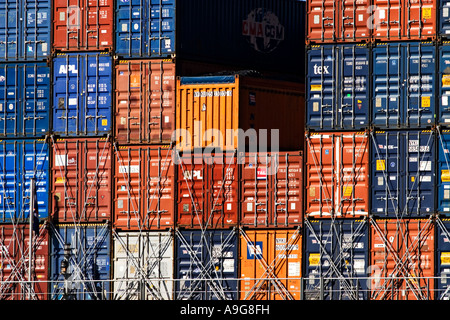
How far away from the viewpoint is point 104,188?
127 feet

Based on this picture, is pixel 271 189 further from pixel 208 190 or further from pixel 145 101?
pixel 145 101

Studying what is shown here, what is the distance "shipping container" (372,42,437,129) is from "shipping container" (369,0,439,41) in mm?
301

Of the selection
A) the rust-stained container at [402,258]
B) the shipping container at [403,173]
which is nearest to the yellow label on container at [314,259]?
the rust-stained container at [402,258]

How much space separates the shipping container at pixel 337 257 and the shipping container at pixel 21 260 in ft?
31.1

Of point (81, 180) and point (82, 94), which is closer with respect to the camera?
point (81, 180)

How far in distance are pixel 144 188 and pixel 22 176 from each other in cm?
458

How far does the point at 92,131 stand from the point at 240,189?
5.85m

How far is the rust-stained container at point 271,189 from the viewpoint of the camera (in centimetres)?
3712

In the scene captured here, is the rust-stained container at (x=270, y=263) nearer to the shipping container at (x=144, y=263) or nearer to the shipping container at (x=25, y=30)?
the shipping container at (x=144, y=263)

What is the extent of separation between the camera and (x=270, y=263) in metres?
36.8

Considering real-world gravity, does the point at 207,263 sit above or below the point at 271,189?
below

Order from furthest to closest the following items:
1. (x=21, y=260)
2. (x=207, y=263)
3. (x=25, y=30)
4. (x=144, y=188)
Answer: (x=25, y=30) → (x=21, y=260) → (x=144, y=188) → (x=207, y=263)

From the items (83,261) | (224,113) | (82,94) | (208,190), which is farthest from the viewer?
(82,94)

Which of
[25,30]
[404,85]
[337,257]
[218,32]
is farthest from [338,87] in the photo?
[25,30]
